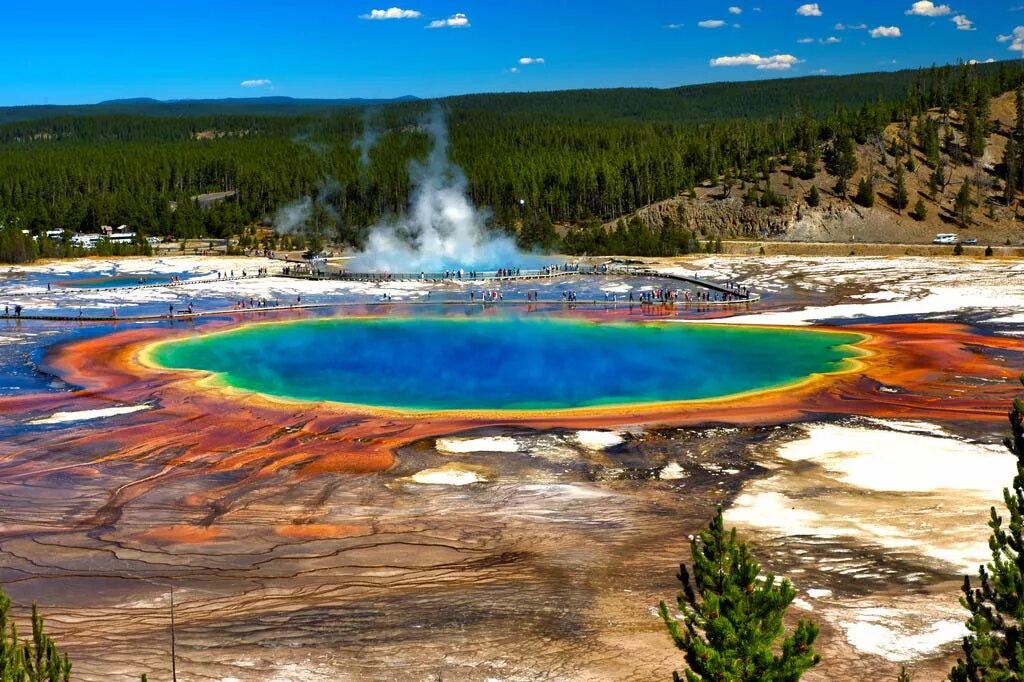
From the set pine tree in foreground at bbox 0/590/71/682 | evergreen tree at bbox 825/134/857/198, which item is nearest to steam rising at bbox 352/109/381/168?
evergreen tree at bbox 825/134/857/198

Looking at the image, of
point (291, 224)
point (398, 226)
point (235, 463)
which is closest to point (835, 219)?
point (398, 226)

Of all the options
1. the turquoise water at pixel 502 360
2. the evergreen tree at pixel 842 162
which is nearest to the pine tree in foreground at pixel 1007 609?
the turquoise water at pixel 502 360

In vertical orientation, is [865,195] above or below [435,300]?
above

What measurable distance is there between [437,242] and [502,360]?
38520mm

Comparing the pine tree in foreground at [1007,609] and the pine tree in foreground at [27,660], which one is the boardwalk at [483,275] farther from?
the pine tree in foreground at [27,660]

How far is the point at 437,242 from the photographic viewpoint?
235 feet

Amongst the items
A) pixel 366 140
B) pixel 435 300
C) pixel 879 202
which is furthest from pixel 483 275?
pixel 366 140

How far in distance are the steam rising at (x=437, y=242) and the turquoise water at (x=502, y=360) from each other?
2345 cm

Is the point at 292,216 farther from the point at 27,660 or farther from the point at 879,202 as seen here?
the point at 27,660

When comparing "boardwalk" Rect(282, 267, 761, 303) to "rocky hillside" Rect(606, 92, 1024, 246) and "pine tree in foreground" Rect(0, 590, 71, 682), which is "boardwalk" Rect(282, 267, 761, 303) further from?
"pine tree in foreground" Rect(0, 590, 71, 682)

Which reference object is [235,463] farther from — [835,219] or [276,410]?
[835,219]

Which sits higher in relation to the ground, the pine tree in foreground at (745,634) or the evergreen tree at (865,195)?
the evergreen tree at (865,195)

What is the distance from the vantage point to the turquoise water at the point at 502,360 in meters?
28.0

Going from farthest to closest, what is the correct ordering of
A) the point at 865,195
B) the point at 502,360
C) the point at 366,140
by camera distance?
the point at 366,140 → the point at 865,195 → the point at 502,360
